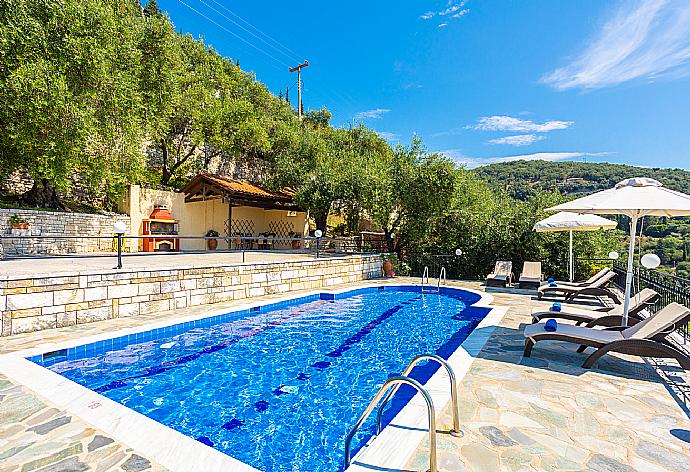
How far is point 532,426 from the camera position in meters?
3.28

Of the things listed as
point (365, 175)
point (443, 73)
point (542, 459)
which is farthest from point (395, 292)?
point (443, 73)

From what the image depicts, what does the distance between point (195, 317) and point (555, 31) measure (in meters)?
17.3

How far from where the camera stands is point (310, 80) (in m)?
41.1

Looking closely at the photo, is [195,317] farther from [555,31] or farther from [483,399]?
[555,31]

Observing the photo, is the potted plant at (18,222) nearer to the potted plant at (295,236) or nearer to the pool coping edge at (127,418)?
the pool coping edge at (127,418)

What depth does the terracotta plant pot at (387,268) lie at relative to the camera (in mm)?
15266

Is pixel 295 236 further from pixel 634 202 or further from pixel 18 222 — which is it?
pixel 634 202

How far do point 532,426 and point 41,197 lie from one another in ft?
63.2

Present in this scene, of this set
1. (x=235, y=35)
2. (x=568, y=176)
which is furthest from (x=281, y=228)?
(x=568, y=176)

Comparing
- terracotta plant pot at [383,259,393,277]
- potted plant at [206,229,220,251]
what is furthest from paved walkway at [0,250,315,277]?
potted plant at [206,229,220,251]

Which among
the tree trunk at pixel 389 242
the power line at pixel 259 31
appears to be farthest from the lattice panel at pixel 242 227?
the power line at pixel 259 31

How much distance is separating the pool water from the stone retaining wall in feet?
4.22

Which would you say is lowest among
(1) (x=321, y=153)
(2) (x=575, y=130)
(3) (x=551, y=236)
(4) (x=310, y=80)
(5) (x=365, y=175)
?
(3) (x=551, y=236)

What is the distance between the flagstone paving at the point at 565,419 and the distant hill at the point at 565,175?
2840 centimetres
